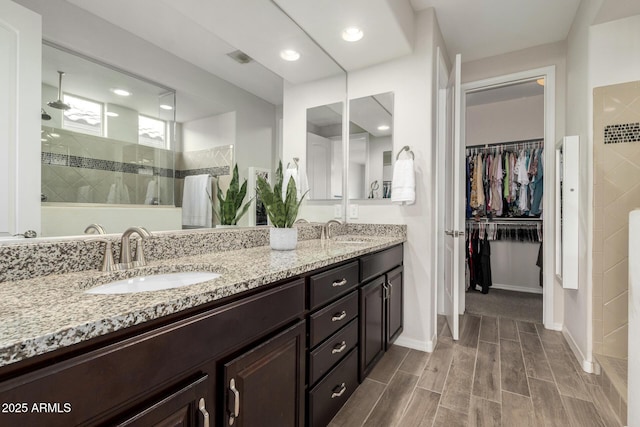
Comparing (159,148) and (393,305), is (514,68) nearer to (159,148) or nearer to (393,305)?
(393,305)

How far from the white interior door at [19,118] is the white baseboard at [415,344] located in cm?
230

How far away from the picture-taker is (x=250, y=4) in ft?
5.53

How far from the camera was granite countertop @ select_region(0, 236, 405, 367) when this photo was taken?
496 millimetres

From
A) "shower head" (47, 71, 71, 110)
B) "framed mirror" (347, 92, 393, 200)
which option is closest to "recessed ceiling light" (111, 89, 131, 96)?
"shower head" (47, 71, 71, 110)

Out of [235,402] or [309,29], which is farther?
[309,29]

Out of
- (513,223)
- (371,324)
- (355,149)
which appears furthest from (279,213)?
(513,223)

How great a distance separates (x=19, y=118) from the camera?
908 millimetres

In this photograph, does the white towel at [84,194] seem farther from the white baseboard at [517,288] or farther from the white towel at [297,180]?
the white baseboard at [517,288]

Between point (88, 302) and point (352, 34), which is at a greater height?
point (352, 34)

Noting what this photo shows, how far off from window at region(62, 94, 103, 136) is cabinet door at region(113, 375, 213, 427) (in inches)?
35.8

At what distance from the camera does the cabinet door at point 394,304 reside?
2.04 meters

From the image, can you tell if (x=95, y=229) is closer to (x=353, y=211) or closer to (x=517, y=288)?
(x=353, y=211)

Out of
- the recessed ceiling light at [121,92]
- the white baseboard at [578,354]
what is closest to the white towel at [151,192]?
the recessed ceiling light at [121,92]

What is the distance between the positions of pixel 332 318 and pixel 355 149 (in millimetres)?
1669
